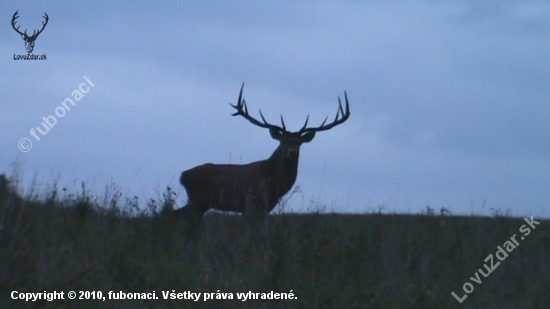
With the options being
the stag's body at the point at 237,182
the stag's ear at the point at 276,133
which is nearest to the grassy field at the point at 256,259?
the stag's body at the point at 237,182

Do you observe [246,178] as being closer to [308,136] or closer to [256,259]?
[308,136]

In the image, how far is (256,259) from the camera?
9172 millimetres

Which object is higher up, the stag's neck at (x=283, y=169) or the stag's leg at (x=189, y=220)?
the stag's neck at (x=283, y=169)

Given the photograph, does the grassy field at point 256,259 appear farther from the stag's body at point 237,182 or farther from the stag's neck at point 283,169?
the stag's neck at point 283,169

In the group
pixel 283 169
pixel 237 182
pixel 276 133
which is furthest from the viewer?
pixel 276 133

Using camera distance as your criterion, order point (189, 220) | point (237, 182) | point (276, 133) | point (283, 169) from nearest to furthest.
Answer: point (189, 220), point (237, 182), point (283, 169), point (276, 133)

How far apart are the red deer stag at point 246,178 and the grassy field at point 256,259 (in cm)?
170

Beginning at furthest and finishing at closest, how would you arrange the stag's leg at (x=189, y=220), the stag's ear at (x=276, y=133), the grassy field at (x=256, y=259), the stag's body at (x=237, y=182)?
1. the stag's ear at (x=276, y=133)
2. the stag's body at (x=237, y=182)
3. the stag's leg at (x=189, y=220)
4. the grassy field at (x=256, y=259)

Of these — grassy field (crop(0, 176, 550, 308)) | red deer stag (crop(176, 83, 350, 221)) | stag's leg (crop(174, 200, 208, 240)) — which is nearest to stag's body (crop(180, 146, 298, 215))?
red deer stag (crop(176, 83, 350, 221))

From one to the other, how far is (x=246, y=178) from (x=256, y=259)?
16.0ft

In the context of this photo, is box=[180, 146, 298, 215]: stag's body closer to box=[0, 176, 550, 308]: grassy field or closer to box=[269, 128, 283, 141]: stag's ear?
box=[269, 128, 283, 141]: stag's ear

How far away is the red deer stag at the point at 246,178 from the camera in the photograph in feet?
44.9

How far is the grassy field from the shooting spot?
805 centimetres

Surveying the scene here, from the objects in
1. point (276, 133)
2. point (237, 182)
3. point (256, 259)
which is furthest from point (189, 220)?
point (276, 133)
